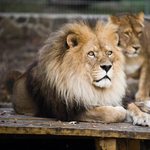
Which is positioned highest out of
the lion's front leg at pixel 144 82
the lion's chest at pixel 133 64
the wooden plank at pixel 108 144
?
the lion's chest at pixel 133 64

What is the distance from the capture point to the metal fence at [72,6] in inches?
342

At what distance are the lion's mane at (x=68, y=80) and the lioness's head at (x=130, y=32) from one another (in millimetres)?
1020

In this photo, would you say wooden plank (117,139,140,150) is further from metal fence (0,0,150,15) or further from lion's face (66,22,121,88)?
metal fence (0,0,150,15)

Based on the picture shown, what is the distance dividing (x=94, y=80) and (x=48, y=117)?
0.69 meters

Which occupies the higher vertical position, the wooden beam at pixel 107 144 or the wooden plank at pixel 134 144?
the wooden beam at pixel 107 144

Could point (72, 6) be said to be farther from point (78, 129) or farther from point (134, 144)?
point (78, 129)

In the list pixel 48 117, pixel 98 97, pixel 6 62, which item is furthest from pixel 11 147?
pixel 6 62

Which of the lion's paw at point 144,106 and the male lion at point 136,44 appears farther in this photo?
the male lion at point 136,44

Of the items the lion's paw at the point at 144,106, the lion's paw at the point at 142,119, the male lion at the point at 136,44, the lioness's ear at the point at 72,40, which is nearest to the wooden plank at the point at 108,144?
the lion's paw at the point at 142,119

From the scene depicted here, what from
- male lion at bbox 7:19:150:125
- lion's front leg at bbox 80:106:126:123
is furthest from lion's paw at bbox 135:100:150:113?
lion's front leg at bbox 80:106:126:123

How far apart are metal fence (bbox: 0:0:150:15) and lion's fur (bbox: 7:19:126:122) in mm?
5655

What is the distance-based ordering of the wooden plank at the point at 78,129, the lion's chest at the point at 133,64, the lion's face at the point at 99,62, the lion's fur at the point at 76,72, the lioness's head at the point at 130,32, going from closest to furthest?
the wooden plank at the point at 78,129, the lion's face at the point at 99,62, the lion's fur at the point at 76,72, the lioness's head at the point at 130,32, the lion's chest at the point at 133,64

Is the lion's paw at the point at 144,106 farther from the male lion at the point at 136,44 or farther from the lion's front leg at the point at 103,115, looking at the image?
the male lion at the point at 136,44

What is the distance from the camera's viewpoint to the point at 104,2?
8609 millimetres
